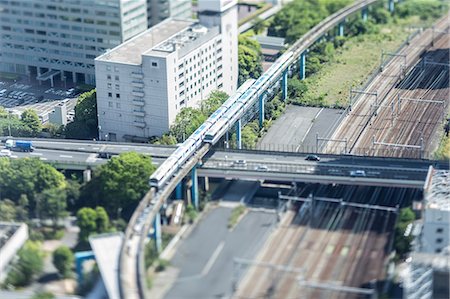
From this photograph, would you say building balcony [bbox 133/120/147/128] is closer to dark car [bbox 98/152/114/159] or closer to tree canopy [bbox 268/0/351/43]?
dark car [bbox 98/152/114/159]

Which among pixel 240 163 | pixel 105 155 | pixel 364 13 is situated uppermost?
pixel 240 163

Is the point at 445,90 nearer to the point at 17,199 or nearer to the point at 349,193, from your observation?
the point at 349,193

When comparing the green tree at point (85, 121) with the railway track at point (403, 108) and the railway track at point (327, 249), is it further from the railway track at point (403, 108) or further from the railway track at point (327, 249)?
the railway track at point (327, 249)

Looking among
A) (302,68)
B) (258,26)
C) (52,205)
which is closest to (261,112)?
(302,68)

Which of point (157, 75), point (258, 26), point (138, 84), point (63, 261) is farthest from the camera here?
point (258, 26)

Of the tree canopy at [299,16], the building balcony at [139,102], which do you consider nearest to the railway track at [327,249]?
the building balcony at [139,102]

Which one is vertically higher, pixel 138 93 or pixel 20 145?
pixel 138 93

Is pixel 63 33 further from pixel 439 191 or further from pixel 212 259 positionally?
pixel 439 191
